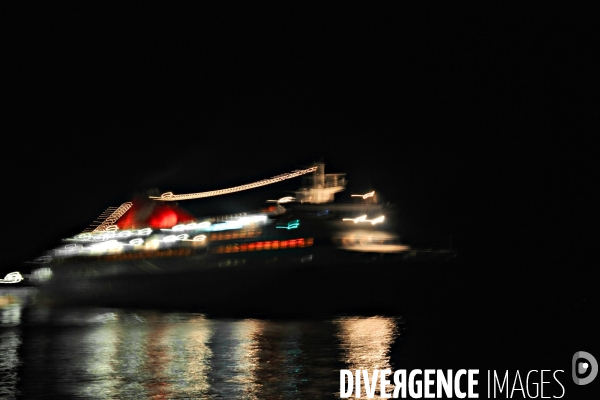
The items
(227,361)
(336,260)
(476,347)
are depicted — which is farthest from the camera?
(336,260)

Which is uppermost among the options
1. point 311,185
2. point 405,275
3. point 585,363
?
point 311,185

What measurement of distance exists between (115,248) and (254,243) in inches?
275

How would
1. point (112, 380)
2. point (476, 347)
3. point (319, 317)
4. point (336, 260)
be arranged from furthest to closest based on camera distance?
point (336, 260) < point (319, 317) < point (476, 347) < point (112, 380)

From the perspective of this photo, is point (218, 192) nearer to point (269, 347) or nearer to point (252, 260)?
point (252, 260)

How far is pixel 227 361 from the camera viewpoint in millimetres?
19125

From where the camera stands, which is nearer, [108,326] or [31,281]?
[108,326]

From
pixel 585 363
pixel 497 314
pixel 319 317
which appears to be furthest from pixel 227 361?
pixel 497 314

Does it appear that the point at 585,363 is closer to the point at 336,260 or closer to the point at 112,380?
the point at 112,380

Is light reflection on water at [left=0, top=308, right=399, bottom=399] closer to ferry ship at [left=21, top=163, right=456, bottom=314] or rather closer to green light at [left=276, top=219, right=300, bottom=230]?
ferry ship at [left=21, top=163, right=456, bottom=314]

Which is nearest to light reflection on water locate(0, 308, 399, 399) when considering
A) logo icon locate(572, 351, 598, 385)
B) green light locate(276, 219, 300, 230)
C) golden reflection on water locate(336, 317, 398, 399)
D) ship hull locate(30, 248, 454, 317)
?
golden reflection on water locate(336, 317, 398, 399)

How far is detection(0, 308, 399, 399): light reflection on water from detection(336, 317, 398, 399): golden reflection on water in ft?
0.08

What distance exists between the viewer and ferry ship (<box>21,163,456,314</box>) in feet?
108

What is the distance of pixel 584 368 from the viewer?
18.5 meters

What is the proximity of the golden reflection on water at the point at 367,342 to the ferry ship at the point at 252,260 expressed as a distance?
4290 millimetres
